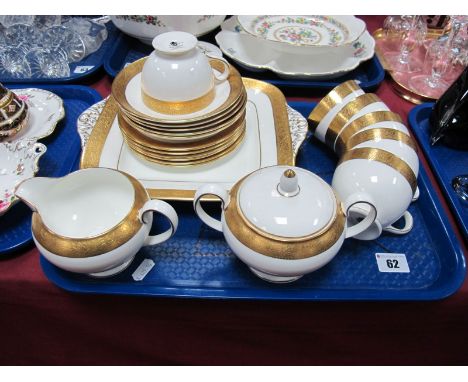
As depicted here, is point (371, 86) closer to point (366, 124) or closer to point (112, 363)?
point (366, 124)

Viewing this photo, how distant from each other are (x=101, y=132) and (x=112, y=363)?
1.56ft

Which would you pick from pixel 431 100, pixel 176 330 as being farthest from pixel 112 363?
pixel 431 100

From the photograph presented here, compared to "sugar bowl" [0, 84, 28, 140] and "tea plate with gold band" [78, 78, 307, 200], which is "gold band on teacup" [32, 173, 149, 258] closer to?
"tea plate with gold band" [78, 78, 307, 200]

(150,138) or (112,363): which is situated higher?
(150,138)

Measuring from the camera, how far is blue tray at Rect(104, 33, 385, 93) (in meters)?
0.98

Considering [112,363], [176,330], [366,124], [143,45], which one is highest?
[366,124]

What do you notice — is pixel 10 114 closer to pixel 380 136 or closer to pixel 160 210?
pixel 160 210

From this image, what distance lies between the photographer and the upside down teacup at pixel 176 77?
25.6 inches

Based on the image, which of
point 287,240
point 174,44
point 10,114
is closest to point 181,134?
point 174,44

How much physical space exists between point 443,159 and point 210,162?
511 millimetres

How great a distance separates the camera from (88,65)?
1.06 metres

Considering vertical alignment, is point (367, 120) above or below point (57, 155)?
above

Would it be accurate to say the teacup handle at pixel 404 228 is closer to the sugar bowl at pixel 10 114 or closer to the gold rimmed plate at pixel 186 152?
the gold rimmed plate at pixel 186 152

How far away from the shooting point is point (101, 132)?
0.78m
